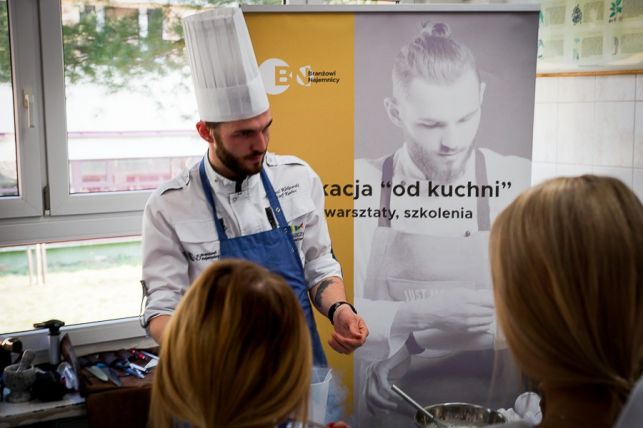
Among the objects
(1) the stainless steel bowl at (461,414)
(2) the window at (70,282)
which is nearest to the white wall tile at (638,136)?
(1) the stainless steel bowl at (461,414)

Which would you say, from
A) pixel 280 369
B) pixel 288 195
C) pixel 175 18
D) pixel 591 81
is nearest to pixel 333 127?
pixel 288 195

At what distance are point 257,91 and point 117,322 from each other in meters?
1.36

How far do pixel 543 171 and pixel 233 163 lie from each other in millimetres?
1700

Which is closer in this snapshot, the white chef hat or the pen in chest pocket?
the white chef hat

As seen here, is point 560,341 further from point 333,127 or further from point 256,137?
point 333,127

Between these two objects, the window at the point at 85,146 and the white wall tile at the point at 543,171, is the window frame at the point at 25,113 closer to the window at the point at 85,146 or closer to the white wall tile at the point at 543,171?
the window at the point at 85,146

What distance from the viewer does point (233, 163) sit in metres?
2.24

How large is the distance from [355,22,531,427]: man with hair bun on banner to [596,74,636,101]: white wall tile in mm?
506

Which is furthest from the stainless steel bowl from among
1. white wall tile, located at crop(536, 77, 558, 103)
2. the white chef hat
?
white wall tile, located at crop(536, 77, 558, 103)

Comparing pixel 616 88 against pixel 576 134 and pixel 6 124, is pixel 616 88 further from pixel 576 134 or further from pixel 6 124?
pixel 6 124

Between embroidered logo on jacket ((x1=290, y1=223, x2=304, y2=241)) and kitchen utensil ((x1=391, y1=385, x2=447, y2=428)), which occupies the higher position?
embroidered logo on jacket ((x1=290, y1=223, x2=304, y2=241))

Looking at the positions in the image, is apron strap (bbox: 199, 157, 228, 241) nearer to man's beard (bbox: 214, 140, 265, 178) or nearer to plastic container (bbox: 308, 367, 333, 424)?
→ man's beard (bbox: 214, 140, 265, 178)


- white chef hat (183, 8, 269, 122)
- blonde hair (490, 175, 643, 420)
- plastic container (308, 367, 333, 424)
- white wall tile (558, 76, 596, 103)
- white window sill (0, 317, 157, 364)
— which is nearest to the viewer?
blonde hair (490, 175, 643, 420)

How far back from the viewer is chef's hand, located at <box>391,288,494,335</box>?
9.35 ft
